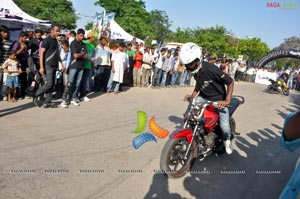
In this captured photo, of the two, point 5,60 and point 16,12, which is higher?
point 16,12

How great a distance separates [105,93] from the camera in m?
10.7

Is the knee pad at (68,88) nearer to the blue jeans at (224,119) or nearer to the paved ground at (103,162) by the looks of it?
the paved ground at (103,162)

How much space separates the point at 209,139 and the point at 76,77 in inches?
176

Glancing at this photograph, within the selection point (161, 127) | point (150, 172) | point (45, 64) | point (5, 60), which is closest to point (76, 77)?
point (45, 64)

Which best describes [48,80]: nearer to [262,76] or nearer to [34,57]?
[34,57]

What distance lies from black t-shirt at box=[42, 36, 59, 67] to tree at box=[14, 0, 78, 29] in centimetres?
4959

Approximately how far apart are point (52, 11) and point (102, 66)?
Answer: 51618 mm

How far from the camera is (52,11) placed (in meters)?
57.3

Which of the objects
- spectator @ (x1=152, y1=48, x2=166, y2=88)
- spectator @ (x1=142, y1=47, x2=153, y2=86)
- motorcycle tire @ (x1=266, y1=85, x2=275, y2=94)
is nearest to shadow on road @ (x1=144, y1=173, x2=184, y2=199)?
spectator @ (x1=142, y1=47, x2=153, y2=86)

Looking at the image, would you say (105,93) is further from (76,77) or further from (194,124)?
(194,124)

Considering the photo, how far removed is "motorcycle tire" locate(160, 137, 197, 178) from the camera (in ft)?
13.6

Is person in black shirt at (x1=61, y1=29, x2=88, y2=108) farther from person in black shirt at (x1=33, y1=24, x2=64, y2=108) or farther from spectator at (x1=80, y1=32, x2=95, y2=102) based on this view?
spectator at (x1=80, y1=32, x2=95, y2=102)

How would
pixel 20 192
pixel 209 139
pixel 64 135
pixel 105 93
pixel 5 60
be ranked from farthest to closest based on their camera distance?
pixel 105 93, pixel 5 60, pixel 64 135, pixel 209 139, pixel 20 192

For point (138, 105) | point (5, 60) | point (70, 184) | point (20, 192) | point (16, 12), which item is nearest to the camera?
point (20, 192)
